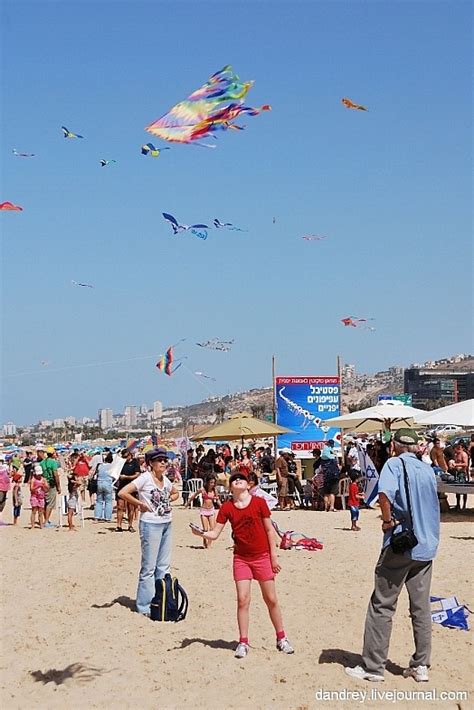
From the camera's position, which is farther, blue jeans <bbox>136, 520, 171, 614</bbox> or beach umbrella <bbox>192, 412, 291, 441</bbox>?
beach umbrella <bbox>192, 412, 291, 441</bbox>

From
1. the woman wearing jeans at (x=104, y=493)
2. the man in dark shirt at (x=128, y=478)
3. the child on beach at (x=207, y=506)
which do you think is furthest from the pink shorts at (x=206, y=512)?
the woman wearing jeans at (x=104, y=493)

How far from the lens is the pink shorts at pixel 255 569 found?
670 cm

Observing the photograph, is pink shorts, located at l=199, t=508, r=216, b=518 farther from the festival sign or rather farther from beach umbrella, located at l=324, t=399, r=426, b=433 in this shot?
the festival sign

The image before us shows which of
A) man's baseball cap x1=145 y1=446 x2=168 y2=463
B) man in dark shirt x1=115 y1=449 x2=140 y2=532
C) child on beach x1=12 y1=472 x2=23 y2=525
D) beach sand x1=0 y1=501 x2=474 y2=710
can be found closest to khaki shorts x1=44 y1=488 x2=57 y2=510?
child on beach x1=12 y1=472 x2=23 y2=525

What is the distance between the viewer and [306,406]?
2477 cm

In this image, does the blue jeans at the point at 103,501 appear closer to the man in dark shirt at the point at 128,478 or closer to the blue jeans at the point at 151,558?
the man in dark shirt at the point at 128,478

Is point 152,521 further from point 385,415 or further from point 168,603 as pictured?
point 385,415

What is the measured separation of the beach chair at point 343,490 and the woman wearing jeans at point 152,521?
9694mm

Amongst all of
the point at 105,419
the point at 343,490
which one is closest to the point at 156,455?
the point at 343,490

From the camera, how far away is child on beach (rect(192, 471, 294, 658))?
6.68 m

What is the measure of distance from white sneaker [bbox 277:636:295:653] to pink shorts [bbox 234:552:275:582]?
515mm

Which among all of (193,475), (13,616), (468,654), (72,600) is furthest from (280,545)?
(193,475)

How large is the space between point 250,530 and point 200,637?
1.26m

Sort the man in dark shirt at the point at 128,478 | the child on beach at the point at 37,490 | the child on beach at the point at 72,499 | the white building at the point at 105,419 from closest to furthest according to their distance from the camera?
the man in dark shirt at the point at 128,478 → the child on beach at the point at 72,499 → the child on beach at the point at 37,490 → the white building at the point at 105,419
